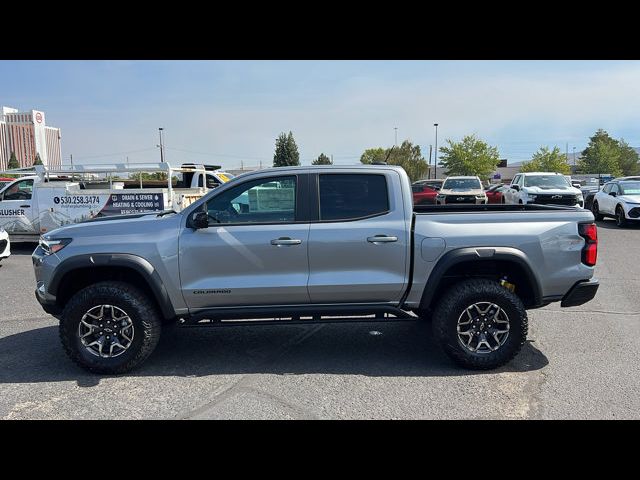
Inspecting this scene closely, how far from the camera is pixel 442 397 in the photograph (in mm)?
3707

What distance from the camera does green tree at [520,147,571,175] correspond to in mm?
58719

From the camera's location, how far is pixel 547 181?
17.5 m

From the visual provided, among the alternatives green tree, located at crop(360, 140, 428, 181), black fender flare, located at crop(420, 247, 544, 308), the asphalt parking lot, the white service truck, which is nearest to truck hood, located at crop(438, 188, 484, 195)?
the white service truck

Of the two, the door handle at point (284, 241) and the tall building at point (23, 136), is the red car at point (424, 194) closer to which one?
the door handle at point (284, 241)

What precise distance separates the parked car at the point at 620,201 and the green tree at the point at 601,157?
50584 millimetres

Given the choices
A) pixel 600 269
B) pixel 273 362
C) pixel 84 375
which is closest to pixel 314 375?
pixel 273 362

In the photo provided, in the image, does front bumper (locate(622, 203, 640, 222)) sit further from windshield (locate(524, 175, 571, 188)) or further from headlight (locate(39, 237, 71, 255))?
headlight (locate(39, 237, 71, 255))

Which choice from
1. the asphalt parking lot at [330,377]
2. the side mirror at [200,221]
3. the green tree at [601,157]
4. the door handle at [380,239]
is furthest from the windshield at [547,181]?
the green tree at [601,157]

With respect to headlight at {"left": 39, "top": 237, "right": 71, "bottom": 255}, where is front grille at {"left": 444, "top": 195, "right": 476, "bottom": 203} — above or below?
below

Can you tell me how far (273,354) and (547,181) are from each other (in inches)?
639

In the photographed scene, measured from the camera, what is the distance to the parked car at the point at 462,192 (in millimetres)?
19828

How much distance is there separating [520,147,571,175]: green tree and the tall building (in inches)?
3687

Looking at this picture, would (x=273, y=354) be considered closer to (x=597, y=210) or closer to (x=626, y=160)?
(x=597, y=210)
